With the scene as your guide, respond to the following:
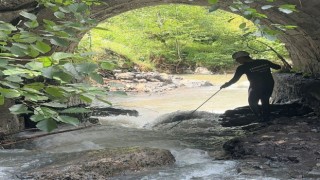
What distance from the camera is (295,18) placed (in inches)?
282

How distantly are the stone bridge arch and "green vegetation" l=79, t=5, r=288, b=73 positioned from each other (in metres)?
12.7

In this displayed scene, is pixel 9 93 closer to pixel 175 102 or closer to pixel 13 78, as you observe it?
pixel 13 78

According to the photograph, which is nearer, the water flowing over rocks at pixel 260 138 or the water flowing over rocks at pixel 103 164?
the water flowing over rocks at pixel 103 164

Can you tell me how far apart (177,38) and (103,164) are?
2019 centimetres

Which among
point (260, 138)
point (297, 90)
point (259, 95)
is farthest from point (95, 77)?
point (297, 90)

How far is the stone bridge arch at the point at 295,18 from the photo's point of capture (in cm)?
582

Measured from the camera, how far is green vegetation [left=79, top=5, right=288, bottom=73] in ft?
Result: 76.1

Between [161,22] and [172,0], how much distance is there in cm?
1674

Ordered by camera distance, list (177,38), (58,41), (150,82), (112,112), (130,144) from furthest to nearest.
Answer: (177,38) < (150,82) < (112,112) < (130,144) < (58,41)

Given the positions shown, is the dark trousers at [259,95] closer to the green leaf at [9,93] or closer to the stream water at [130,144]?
the stream water at [130,144]

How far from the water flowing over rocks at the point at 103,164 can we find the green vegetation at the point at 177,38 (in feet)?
54.7

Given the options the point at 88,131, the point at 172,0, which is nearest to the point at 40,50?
the point at 88,131

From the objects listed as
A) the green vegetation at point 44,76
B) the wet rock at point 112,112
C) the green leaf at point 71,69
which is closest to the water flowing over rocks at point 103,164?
the green vegetation at point 44,76

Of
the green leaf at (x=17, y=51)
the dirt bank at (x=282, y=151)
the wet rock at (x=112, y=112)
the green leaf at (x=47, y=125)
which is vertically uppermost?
the green leaf at (x=17, y=51)
